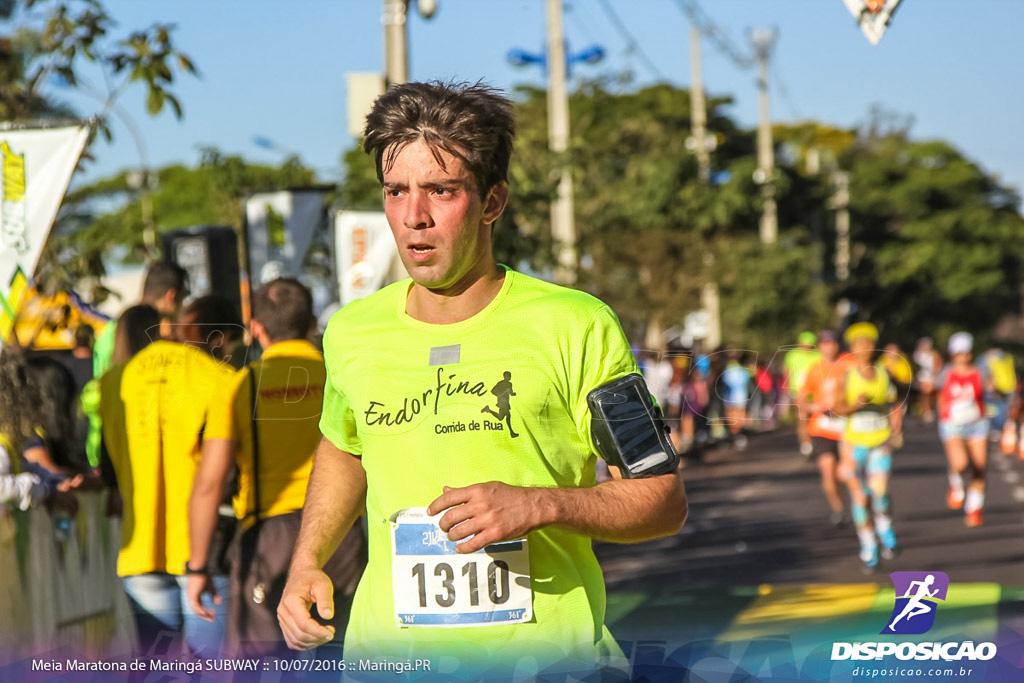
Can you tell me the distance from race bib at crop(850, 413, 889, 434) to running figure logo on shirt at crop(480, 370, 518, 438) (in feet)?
29.1

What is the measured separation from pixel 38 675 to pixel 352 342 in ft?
7.61

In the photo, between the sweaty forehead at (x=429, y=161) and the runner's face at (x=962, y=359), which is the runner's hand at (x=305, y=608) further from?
the runner's face at (x=962, y=359)

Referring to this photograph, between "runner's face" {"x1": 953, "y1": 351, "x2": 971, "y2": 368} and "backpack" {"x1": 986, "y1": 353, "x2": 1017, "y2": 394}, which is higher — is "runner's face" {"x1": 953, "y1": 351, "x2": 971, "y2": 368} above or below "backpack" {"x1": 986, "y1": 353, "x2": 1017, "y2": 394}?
above

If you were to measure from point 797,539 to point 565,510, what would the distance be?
34.8 feet

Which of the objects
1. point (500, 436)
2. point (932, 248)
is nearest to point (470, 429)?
point (500, 436)

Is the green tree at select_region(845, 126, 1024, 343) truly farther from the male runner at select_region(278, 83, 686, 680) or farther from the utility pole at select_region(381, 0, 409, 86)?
the male runner at select_region(278, 83, 686, 680)

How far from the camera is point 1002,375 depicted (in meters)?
21.1

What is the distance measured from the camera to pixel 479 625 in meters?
2.60

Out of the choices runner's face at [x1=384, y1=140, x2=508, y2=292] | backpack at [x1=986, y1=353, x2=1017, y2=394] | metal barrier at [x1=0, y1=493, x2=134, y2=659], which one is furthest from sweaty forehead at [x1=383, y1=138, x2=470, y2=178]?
backpack at [x1=986, y1=353, x2=1017, y2=394]

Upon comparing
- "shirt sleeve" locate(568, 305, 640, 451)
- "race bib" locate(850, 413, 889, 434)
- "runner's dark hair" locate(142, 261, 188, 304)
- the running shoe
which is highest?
"runner's dark hair" locate(142, 261, 188, 304)

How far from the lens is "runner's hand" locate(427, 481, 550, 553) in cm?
232

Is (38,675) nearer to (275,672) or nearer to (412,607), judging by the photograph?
(275,672)

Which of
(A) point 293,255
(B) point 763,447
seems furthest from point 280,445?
(B) point 763,447

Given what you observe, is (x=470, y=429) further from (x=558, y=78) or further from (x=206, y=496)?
(x=558, y=78)
